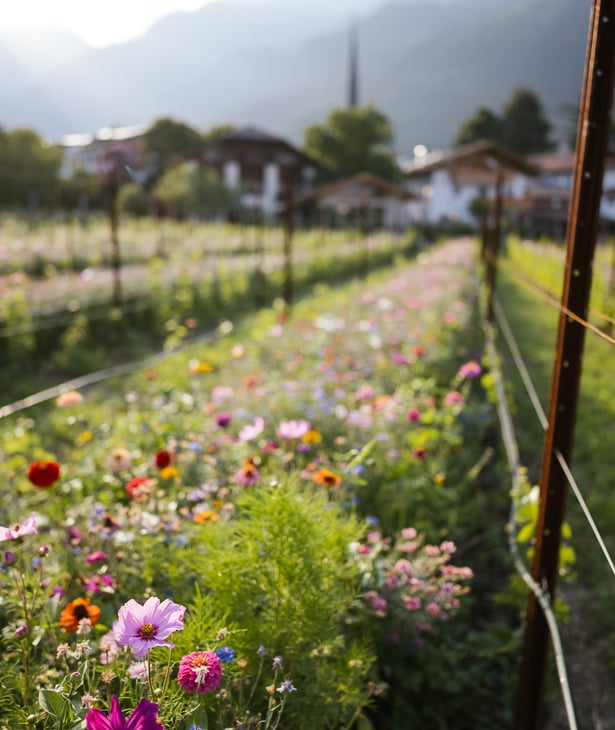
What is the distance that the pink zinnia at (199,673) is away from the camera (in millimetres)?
1021

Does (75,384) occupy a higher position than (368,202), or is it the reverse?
(368,202)

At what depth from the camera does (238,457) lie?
256 cm

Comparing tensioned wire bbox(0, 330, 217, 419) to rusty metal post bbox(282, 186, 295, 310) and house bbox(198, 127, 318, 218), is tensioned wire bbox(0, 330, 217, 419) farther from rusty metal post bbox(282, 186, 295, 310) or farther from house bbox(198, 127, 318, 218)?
house bbox(198, 127, 318, 218)

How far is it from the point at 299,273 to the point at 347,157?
113 feet

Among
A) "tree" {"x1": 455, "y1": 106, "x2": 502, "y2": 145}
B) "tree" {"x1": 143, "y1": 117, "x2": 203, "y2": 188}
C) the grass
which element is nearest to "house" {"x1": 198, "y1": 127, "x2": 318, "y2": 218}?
"tree" {"x1": 143, "y1": 117, "x2": 203, "y2": 188}

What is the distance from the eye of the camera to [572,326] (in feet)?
5.75

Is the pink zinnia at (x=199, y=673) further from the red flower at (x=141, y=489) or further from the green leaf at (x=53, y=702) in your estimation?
the red flower at (x=141, y=489)

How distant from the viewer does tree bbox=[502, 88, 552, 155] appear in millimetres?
55750

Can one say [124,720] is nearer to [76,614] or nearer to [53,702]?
[53,702]

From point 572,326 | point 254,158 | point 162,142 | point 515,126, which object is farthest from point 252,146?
point 572,326

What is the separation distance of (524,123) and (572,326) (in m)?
60.4

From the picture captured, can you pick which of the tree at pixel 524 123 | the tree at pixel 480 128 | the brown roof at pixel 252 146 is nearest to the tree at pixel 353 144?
the brown roof at pixel 252 146

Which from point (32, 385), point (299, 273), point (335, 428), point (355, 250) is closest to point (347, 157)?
point (355, 250)

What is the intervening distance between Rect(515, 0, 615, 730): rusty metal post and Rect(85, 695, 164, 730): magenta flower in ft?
4.18
